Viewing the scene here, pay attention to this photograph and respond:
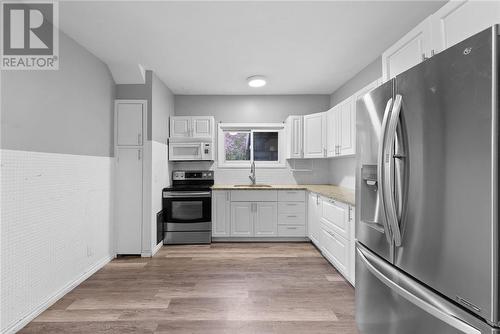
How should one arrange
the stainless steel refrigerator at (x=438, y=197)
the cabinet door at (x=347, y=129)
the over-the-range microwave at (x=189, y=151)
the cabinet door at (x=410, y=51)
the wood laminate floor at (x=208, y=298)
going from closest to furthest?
1. the stainless steel refrigerator at (x=438, y=197)
2. the cabinet door at (x=410, y=51)
3. the wood laminate floor at (x=208, y=298)
4. the cabinet door at (x=347, y=129)
5. the over-the-range microwave at (x=189, y=151)

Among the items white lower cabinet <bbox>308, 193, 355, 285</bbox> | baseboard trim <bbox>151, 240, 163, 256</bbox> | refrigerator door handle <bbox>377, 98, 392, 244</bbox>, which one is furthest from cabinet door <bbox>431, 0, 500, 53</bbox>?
baseboard trim <bbox>151, 240, 163, 256</bbox>

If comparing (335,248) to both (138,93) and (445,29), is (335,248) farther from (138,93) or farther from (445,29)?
(138,93)

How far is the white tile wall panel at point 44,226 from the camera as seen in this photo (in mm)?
1812

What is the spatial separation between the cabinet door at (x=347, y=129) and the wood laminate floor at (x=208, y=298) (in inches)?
55.1

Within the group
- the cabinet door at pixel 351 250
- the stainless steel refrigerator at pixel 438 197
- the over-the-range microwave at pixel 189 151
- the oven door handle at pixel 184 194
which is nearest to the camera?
the stainless steel refrigerator at pixel 438 197

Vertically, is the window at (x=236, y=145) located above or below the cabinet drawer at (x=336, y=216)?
above

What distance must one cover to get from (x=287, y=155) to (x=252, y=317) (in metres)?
2.90

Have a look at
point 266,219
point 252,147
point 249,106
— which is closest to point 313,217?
point 266,219

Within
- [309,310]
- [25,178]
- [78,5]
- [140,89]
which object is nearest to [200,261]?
[309,310]

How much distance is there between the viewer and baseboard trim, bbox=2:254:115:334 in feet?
6.07

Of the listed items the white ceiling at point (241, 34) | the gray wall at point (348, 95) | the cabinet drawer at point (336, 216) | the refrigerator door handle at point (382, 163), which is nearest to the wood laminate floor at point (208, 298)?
the cabinet drawer at point (336, 216)

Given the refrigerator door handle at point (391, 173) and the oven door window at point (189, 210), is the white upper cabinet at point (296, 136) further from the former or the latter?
the refrigerator door handle at point (391, 173)

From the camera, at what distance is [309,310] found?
2.12m

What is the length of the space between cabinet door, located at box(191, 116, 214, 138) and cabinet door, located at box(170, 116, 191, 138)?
0.27ft
